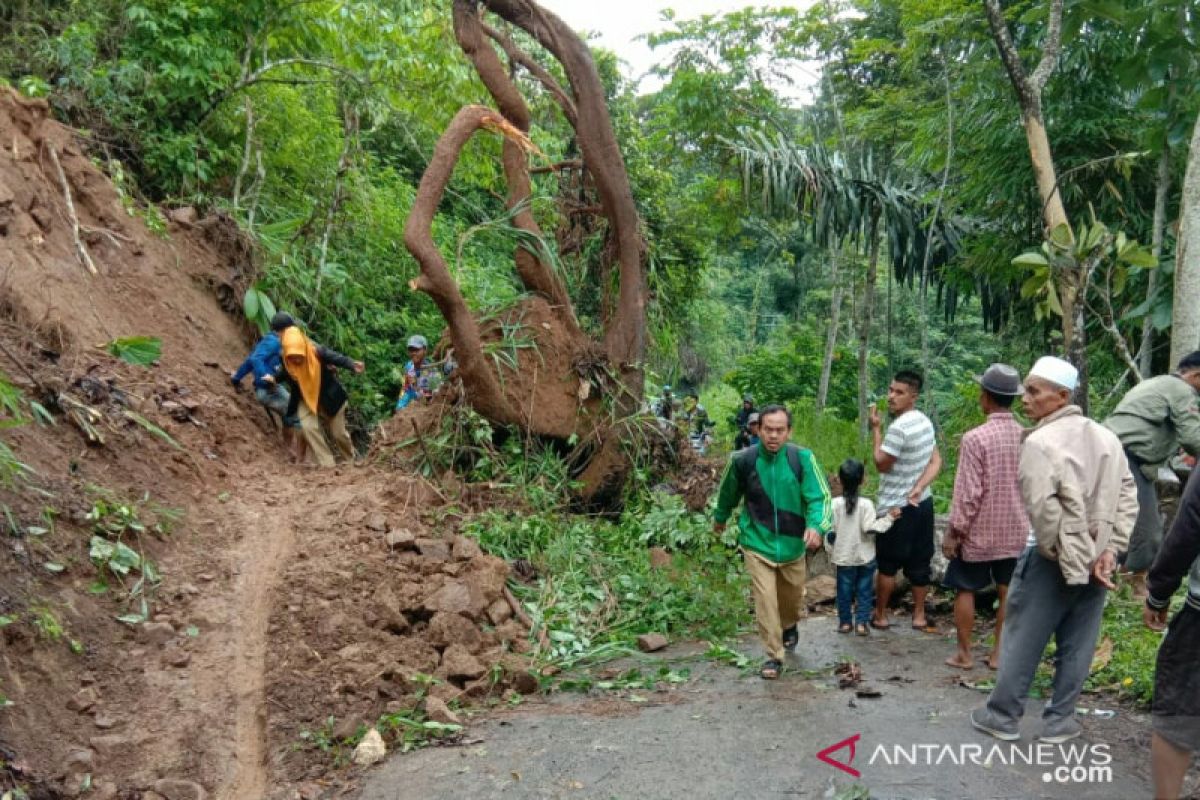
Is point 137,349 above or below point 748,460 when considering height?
above

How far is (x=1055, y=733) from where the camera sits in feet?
13.4

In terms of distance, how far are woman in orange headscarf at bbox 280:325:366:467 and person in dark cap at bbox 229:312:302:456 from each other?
0.26 ft

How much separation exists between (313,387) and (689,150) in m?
7.46

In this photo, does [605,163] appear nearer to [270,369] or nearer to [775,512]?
[270,369]

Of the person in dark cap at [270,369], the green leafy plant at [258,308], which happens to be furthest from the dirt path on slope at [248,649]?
the green leafy plant at [258,308]

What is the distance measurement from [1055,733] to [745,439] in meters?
6.88

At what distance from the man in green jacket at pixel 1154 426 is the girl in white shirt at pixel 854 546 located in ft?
5.15

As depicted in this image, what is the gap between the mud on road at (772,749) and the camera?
12.7 ft

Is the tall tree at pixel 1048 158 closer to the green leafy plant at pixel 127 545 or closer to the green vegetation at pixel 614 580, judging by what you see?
the green vegetation at pixel 614 580

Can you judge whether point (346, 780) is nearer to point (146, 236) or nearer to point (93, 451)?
point (93, 451)

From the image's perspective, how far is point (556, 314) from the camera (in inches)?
353

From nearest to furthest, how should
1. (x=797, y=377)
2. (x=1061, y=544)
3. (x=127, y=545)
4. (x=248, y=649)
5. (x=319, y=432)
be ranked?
(x=1061, y=544) → (x=248, y=649) → (x=127, y=545) → (x=319, y=432) → (x=797, y=377)

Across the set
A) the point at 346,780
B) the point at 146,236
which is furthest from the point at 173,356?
the point at 346,780

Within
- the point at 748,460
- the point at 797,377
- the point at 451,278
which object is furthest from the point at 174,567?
the point at 797,377
